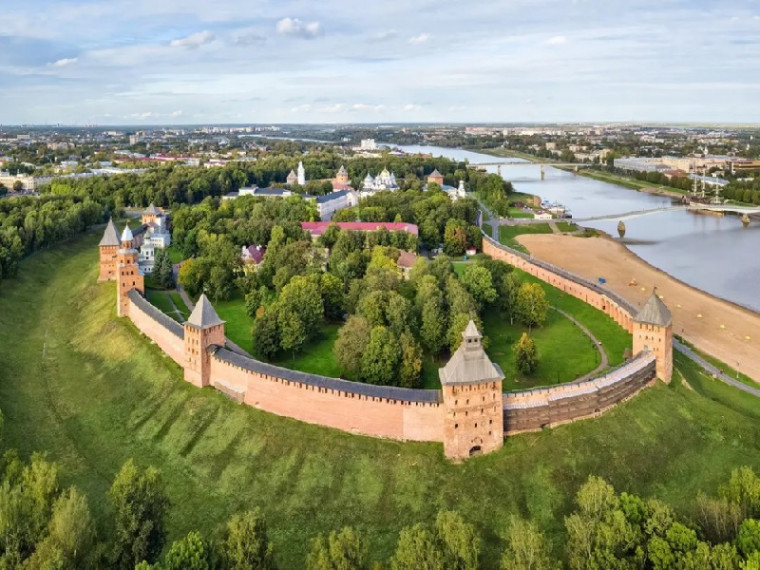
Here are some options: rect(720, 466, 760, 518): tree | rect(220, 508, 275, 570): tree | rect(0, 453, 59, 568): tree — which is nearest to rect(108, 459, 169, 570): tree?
rect(0, 453, 59, 568): tree

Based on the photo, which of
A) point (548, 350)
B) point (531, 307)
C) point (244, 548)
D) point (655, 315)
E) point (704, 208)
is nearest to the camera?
point (244, 548)

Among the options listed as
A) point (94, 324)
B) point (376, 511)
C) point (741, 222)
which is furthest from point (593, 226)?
point (376, 511)

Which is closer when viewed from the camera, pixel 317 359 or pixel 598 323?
pixel 317 359

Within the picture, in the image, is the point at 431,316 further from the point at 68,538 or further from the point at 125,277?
the point at 68,538

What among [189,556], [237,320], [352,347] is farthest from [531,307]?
[189,556]

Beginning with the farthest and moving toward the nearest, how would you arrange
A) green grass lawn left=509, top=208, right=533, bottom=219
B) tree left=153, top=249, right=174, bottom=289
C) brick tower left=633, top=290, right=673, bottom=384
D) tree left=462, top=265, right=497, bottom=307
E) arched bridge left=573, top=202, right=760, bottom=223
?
arched bridge left=573, top=202, right=760, bottom=223 < green grass lawn left=509, top=208, right=533, bottom=219 < tree left=153, top=249, right=174, bottom=289 < tree left=462, top=265, right=497, bottom=307 < brick tower left=633, top=290, right=673, bottom=384

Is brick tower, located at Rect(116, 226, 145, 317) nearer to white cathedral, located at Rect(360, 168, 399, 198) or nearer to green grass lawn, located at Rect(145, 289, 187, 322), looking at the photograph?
green grass lawn, located at Rect(145, 289, 187, 322)
